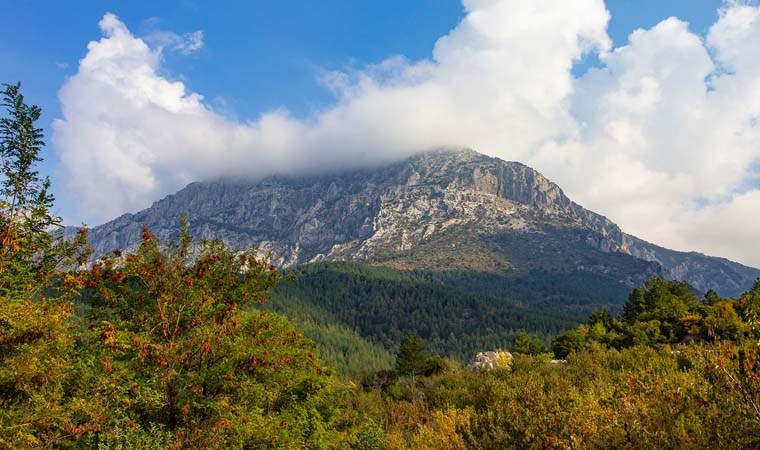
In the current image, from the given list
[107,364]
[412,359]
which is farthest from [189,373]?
[412,359]

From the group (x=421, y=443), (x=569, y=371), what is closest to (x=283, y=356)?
(x=421, y=443)

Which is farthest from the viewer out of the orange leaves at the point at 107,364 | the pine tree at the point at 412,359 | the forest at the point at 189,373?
the pine tree at the point at 412,359

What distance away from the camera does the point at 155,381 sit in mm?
13930

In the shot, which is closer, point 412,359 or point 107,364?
point 107,364

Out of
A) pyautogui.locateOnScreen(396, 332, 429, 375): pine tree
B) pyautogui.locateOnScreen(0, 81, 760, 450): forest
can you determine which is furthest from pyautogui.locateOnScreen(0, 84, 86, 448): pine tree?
pyautogui.locateOnScreen(396, 332, 429, 375): pine tree

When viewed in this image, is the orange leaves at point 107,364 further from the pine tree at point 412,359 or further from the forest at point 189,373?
the pine tree at point 412,359

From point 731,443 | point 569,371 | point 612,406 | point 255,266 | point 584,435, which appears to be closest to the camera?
point 731,443

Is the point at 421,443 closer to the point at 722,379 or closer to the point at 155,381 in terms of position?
the point at 155,381

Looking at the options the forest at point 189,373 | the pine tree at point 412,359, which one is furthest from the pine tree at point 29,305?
the pine tree at point 412,359

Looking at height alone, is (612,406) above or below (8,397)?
above

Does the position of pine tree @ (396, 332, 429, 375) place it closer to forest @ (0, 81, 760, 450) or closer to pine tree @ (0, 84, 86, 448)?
forest @ (0, 81, 760, 450)

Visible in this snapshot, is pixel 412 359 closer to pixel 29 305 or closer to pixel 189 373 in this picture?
pixel 189 373

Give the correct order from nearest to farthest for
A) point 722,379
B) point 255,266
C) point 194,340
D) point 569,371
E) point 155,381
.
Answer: point 722,379
point 155,381
point 194,340
point 255,266
point 569,371

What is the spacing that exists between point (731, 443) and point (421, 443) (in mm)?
11636
